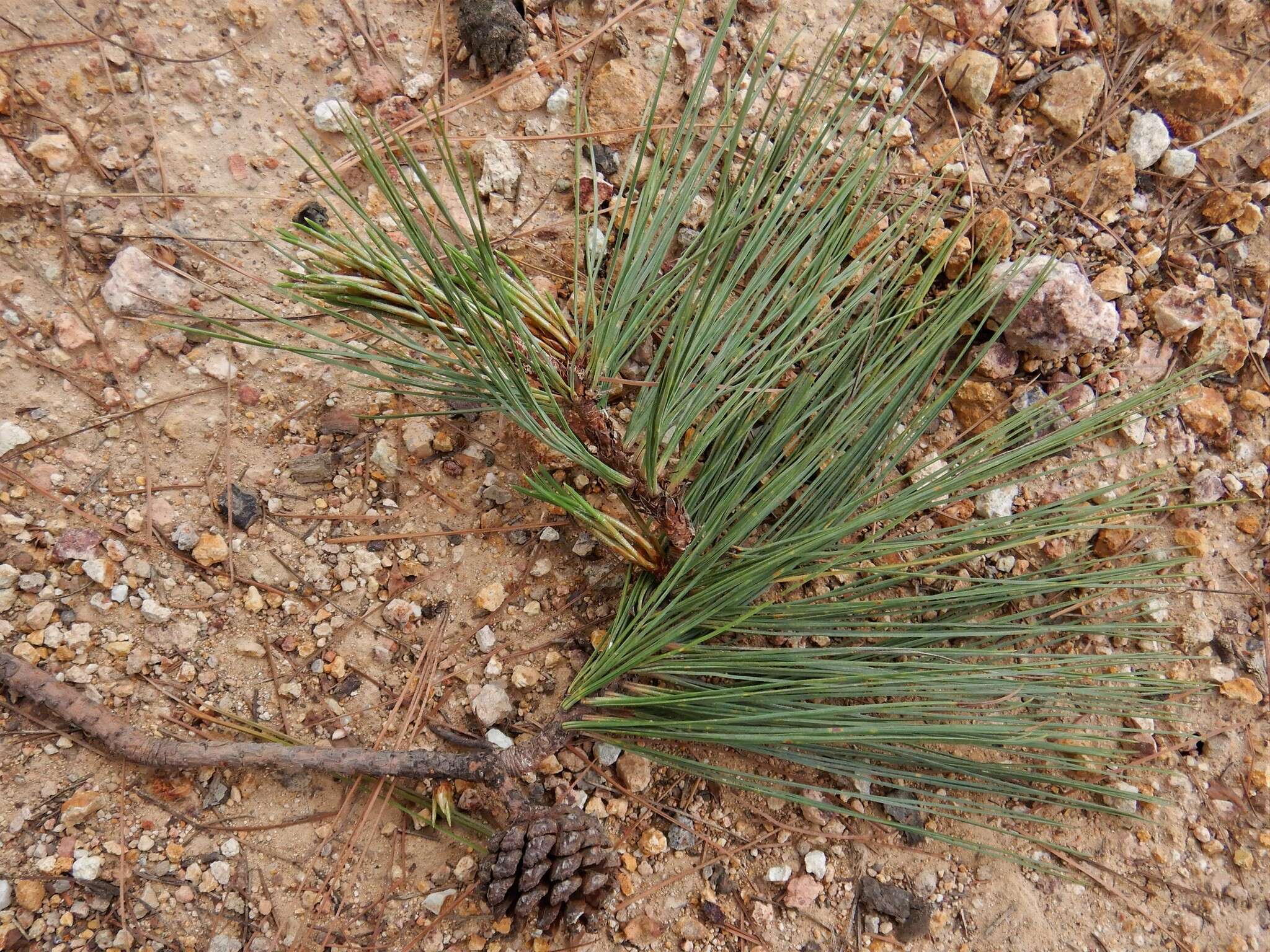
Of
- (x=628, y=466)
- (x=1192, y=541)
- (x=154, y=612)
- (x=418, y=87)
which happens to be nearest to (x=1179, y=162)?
(x=1192, y=541)

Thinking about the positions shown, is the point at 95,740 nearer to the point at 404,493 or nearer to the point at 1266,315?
the point at 404,493

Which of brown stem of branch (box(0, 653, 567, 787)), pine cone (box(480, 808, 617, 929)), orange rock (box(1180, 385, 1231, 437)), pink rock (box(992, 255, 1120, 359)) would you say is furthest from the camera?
orange rock (box(1180, 385, 1231, 437))

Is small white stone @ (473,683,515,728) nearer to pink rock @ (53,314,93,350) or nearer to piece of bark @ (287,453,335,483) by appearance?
piece of bark @ (287,453,335,483)

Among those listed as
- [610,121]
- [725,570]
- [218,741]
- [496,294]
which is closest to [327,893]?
[218,741]

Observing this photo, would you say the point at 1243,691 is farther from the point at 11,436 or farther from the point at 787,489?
the point at 11,436

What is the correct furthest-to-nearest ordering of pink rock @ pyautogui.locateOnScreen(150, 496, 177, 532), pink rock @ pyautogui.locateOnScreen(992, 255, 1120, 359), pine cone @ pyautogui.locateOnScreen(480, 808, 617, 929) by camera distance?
pink rock @ pyautogui.locateOnScreen(992, 255, 1120, 359)
pink rock @ pyautogui.locateOnScreen(150, 496, 177, 532)
pine cone @ pyautogui.locateOnScreen(480, 808, 617, 929)

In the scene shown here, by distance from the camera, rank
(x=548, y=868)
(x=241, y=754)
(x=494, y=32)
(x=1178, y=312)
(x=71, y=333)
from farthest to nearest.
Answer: (x=1178, y=312), (x=494, y=32), (x=71, y=333), (x=241, y=754), (x=548, y=868)

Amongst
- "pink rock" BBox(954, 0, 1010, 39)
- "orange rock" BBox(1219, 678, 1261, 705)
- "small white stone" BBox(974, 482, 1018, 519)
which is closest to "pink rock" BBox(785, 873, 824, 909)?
"small white stone" BBox(974, 482, 1018, 519)

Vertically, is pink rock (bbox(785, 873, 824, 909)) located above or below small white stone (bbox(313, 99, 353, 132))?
below
